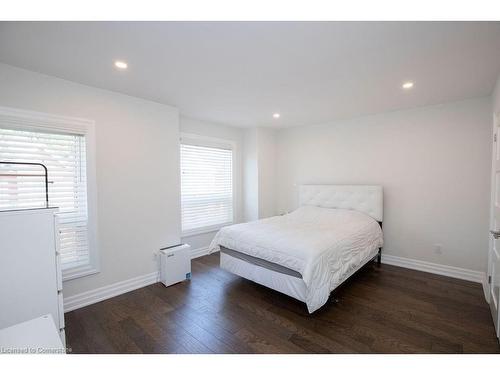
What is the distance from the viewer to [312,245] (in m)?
2.34

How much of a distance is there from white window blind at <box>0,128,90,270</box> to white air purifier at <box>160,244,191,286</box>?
856 mm

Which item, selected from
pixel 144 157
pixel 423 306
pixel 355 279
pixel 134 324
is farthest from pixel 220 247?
pixel 423 306

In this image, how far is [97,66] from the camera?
82.0 inches

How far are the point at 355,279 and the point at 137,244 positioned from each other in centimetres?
303

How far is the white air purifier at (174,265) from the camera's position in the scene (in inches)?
117

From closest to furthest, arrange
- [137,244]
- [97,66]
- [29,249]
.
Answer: [29,249], [97,66], [137,244]

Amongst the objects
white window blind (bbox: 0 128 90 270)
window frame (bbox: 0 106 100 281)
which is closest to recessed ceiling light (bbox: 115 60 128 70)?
window frame (bbox: 0 106 100 281)

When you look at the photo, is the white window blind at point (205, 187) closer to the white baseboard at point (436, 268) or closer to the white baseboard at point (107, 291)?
the white baseboard at point (107, 291)

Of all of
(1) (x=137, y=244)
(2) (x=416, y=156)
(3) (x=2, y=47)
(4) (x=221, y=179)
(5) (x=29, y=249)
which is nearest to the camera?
(5) (x=29, y=249)

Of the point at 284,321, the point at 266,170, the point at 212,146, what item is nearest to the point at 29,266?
the point at 284,321

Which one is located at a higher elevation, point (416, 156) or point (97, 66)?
point (97, 66)

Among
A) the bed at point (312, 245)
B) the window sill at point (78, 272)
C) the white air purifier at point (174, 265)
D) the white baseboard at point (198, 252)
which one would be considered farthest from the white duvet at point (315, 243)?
the window sill at point (78, 272)

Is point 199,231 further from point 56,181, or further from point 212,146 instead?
point 56,181
